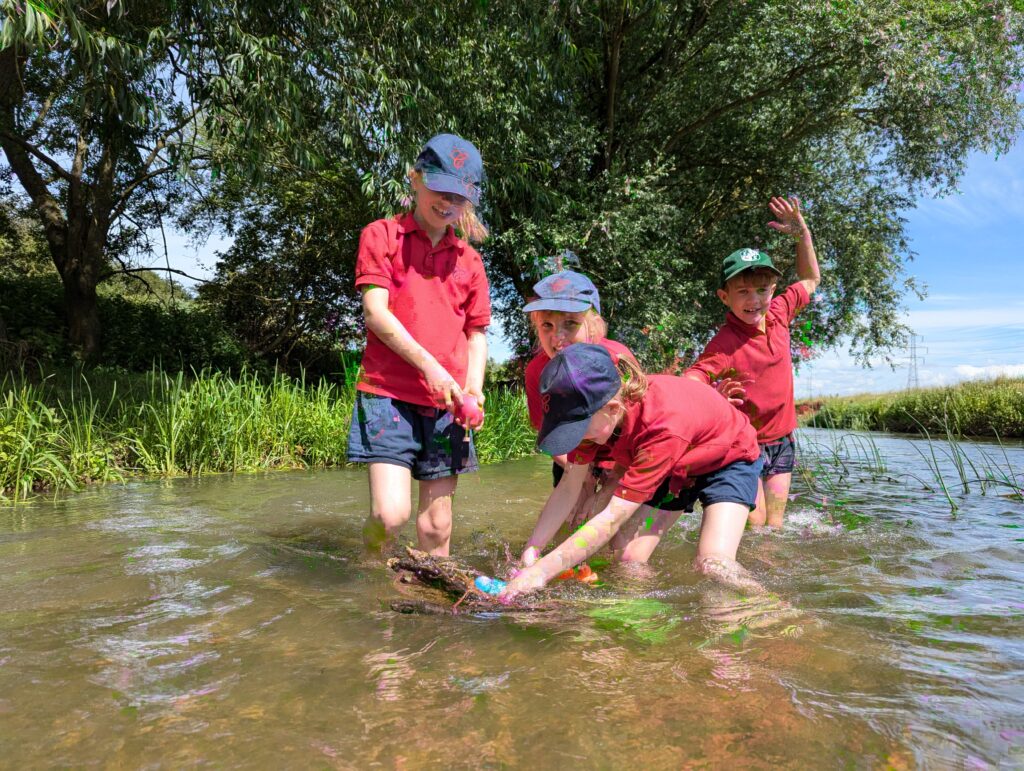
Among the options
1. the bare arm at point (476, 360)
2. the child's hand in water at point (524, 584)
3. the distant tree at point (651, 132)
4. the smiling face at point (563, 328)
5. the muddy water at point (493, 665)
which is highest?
the distant tree at point (651, 132)

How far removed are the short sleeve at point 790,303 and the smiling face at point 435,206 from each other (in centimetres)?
217

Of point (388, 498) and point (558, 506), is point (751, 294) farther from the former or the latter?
point (388, 498)

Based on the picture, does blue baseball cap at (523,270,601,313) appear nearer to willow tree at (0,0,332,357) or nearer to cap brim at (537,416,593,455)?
cap brim at (537,416,593,455)

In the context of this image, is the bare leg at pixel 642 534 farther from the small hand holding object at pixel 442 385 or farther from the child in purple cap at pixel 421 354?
the small hand holding object at pixel 442 385

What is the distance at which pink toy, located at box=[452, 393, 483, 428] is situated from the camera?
2.67 meters

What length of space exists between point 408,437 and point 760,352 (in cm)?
211

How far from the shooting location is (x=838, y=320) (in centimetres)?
1480

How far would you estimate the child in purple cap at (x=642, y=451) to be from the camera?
2457 millimetres

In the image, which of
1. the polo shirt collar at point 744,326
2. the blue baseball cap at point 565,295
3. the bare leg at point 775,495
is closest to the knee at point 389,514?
the blue baseball cap at point 565,295

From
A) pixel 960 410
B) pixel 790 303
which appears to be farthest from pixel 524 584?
pixel 960 410

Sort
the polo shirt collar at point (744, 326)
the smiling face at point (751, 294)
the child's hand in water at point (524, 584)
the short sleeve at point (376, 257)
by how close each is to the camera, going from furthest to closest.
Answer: the polo shirt collar at point (744, 326)
the smiling face at point (751, 294)
the short sleeve at point (376, 257)
the child's hand in water at point (524, 584)

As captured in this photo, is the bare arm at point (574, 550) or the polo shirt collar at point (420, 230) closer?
the bare arm at point (574, 550)

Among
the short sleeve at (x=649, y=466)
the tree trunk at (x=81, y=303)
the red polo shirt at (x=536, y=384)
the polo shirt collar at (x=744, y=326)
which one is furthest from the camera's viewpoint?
the tree trunk at (x=81, y=303)

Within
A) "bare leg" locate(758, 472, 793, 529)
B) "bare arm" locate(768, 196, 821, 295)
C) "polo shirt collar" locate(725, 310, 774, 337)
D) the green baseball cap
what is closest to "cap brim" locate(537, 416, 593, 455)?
the green baseball cap
